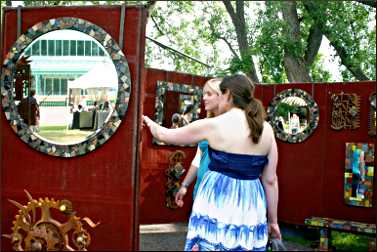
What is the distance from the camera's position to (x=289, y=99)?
711cm

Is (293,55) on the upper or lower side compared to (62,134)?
upper

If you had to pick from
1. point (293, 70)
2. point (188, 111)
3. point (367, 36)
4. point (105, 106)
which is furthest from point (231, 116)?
point (367, 36)

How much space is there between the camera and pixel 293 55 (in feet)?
30.5

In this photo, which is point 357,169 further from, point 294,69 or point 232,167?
point 232,167

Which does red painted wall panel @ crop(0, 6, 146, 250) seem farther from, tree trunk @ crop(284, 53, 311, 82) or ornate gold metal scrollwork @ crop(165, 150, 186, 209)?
tree trunk @ crop(284, 53, 311, 82)

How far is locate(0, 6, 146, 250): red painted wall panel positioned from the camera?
12.5 ft

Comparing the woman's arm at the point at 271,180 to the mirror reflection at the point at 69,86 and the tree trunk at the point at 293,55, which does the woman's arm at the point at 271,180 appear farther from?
the tree trunk at the point at 293,55

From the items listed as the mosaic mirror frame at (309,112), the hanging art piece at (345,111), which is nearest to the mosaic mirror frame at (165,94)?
the mosaic mirror frame at (309,112)

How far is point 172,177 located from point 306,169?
5.57 feet

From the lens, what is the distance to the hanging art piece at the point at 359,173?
20.7 ft

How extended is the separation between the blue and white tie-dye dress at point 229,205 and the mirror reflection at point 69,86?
121 centimetres

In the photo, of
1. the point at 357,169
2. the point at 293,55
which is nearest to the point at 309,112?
the point at 357,169

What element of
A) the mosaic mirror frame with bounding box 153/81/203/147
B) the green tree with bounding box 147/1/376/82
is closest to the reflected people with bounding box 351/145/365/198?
the mosaic mirror frame with bounding box 153/81/203/147

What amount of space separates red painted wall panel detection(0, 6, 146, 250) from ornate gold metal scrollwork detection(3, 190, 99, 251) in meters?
0.12
